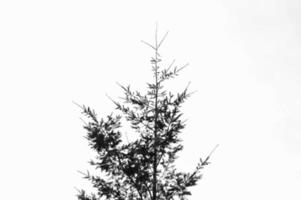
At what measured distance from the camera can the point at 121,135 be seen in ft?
35.2

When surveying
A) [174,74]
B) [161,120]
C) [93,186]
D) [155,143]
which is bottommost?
[93,186]

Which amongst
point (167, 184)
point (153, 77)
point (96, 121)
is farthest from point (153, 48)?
point (167, 184)

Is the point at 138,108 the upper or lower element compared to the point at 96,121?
upper

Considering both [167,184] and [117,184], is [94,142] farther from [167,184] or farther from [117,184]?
[167,184]

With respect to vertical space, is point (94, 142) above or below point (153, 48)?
below

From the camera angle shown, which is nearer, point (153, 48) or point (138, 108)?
point (138, 108)

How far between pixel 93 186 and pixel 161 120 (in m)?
2.68

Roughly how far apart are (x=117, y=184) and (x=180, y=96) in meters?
3.16

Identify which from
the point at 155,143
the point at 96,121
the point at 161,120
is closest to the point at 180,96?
the point at 161,120

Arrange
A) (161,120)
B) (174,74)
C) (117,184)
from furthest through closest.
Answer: (174,74) < (161,120) < (117,184)

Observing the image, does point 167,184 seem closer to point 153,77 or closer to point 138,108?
point 138,108

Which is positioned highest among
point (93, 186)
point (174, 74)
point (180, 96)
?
point (174, 74)

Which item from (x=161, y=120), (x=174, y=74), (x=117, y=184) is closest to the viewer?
(x=117, y=184)

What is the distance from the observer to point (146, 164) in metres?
10.7
